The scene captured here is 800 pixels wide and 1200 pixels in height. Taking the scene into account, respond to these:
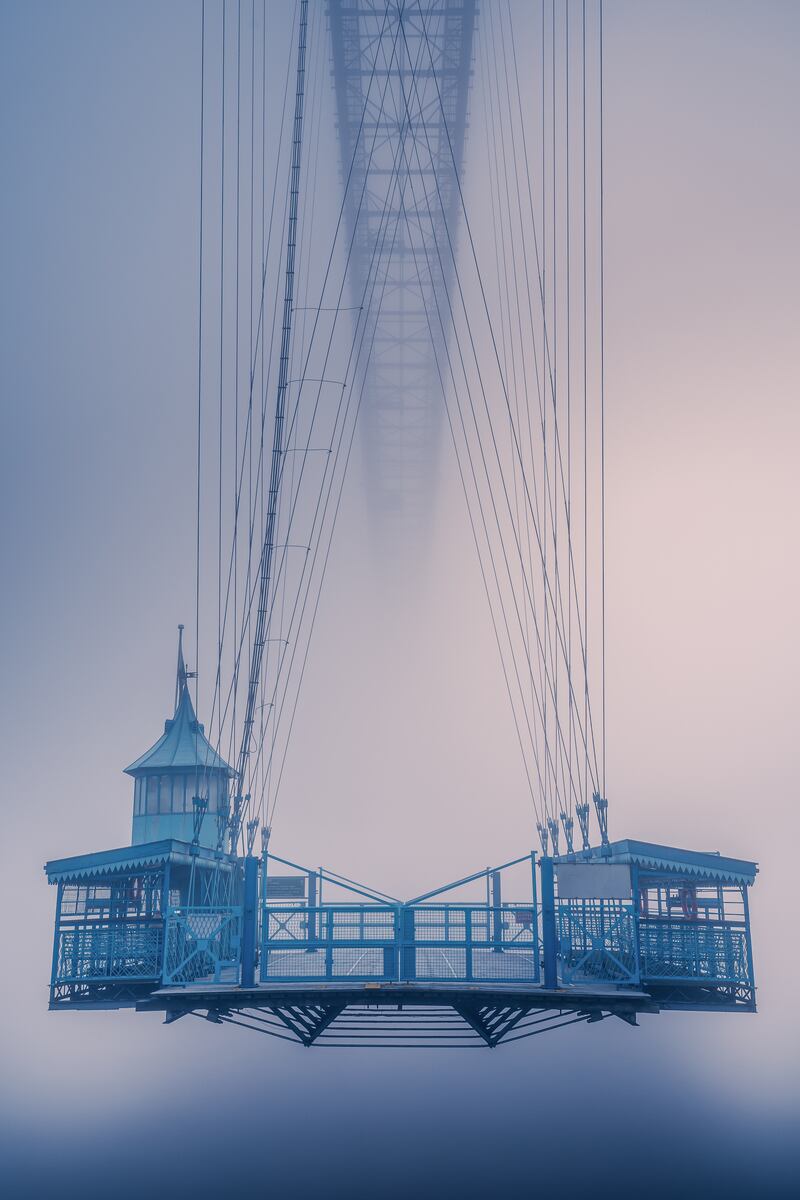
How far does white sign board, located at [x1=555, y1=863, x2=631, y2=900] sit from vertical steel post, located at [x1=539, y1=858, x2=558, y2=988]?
32cm

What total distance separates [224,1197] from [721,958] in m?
11.4

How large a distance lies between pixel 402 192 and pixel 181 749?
16.2 metres

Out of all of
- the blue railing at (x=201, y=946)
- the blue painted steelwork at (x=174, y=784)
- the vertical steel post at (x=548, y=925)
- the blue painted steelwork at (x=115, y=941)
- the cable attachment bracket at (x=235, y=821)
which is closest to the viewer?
the vertical steel post at (x=548, y=925)

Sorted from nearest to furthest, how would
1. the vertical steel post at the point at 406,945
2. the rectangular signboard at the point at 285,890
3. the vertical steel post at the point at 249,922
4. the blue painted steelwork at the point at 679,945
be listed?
the vertical steel post at the point at 249,922, the vertical steel post at the point at 406,945, the blue painted steelwork at the point at 679,945, the rectangular signboard at the point at 285,890

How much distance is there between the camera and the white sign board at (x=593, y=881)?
12.6 m

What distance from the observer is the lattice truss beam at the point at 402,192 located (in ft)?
103

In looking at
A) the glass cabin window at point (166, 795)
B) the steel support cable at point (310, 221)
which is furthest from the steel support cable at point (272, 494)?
the steel support cable at point (310, 221)

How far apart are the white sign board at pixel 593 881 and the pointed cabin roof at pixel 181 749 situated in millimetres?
16435

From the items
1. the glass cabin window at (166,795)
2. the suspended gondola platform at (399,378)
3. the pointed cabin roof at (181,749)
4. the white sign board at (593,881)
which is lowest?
the white sign board at (593,881)

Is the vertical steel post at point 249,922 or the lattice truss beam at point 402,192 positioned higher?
the lattice truss beam at point 402,192

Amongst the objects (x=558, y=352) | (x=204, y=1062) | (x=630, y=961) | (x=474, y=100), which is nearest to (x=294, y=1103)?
(x=204, y=1062)

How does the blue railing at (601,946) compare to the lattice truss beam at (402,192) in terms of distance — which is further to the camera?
the lattice truss beam at (402,192)

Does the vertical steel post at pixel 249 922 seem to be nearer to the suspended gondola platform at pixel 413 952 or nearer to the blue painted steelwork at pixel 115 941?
the suspended gondola platform at pixel 413 952

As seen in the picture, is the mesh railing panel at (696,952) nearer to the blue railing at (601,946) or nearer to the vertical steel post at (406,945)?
the blue railing at (601,946)
